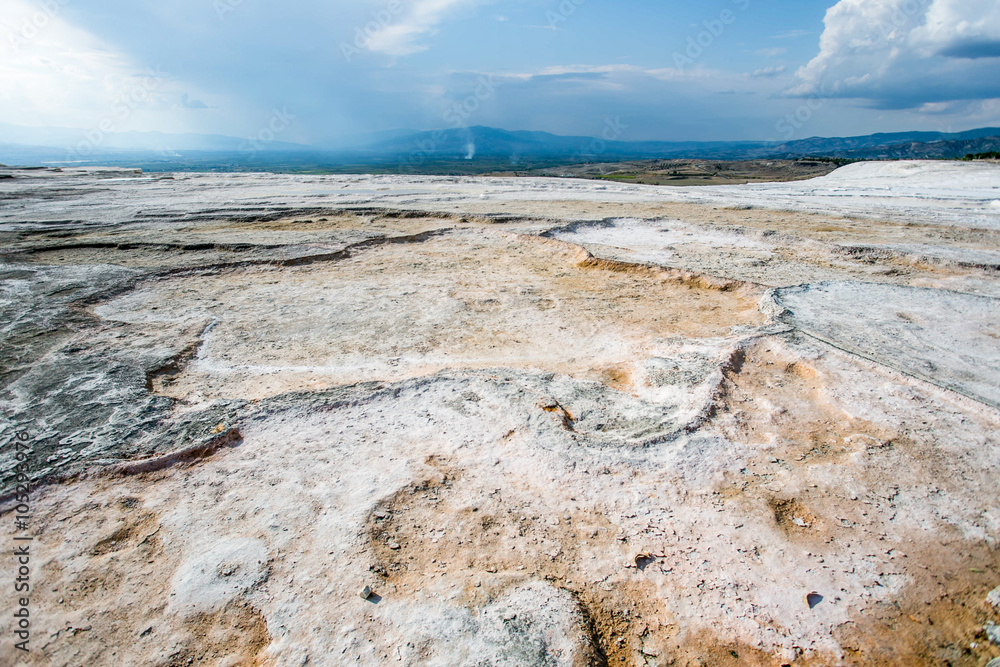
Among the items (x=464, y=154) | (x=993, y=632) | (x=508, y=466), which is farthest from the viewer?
(x=464, y=154)

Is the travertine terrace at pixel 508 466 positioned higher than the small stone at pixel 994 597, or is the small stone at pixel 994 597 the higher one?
the travertine terrace at pixel 508 466

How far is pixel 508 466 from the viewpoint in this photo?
92.3 inches

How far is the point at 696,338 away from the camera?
375cm

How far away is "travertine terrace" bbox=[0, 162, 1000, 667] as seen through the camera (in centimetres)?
164

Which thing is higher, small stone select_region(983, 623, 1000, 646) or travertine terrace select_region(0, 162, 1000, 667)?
travertine terrace select_region(0, 162, 1000, 667)

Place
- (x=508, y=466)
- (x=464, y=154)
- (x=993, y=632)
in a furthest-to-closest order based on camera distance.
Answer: (x=464, y=154), (x=508, y=466), (x=993, y=632)

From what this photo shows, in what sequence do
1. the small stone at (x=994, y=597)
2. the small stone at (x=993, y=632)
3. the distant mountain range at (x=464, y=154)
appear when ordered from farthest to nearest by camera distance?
the distant mountain range at (x=464, y=154) < the small stone at (x=994, y=597) < the small stone at (x=993, y=632)

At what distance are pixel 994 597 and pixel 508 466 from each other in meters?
1.74

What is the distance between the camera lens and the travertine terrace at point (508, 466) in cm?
164

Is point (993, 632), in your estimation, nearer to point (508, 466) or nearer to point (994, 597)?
point (994, 597)

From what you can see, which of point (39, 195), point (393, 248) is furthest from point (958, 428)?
point (39, 195)

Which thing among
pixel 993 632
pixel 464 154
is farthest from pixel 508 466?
pixel 464 154

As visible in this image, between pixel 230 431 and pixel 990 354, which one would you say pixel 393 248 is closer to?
pixel 230 431

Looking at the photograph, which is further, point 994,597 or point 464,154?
point 464,154
